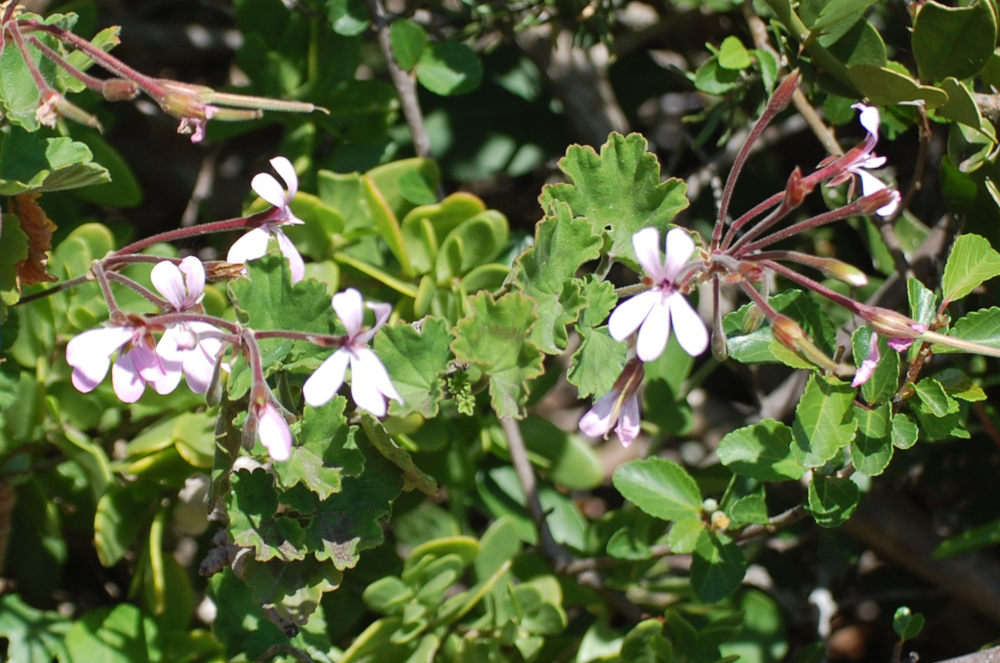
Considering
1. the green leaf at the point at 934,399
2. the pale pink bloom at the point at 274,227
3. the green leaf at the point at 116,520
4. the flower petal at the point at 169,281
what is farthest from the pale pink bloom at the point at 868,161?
the green leaf at the point at 116,520

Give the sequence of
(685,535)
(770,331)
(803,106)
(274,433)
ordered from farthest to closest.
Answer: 1. (803,106)
2. (685,535)
3. (770,331)
4. (274,433)

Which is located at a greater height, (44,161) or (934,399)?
(44,161)

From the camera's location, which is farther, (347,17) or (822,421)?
(347,17)

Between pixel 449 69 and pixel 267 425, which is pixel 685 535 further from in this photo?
pixel 449 69

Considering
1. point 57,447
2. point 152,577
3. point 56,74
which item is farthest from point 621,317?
point 57,447

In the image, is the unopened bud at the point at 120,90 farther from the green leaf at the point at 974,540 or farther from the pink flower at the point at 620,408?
the green leaf at the point at 974,540

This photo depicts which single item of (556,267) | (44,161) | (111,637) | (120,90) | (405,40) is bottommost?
(111,637)

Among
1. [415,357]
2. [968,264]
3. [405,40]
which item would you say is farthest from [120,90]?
[968,264]

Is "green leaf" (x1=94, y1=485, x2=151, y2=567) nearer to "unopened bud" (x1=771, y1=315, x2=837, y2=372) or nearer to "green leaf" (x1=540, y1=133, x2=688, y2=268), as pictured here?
"green leaf" (x1=540, y1=133, x2=688, y2=268)
